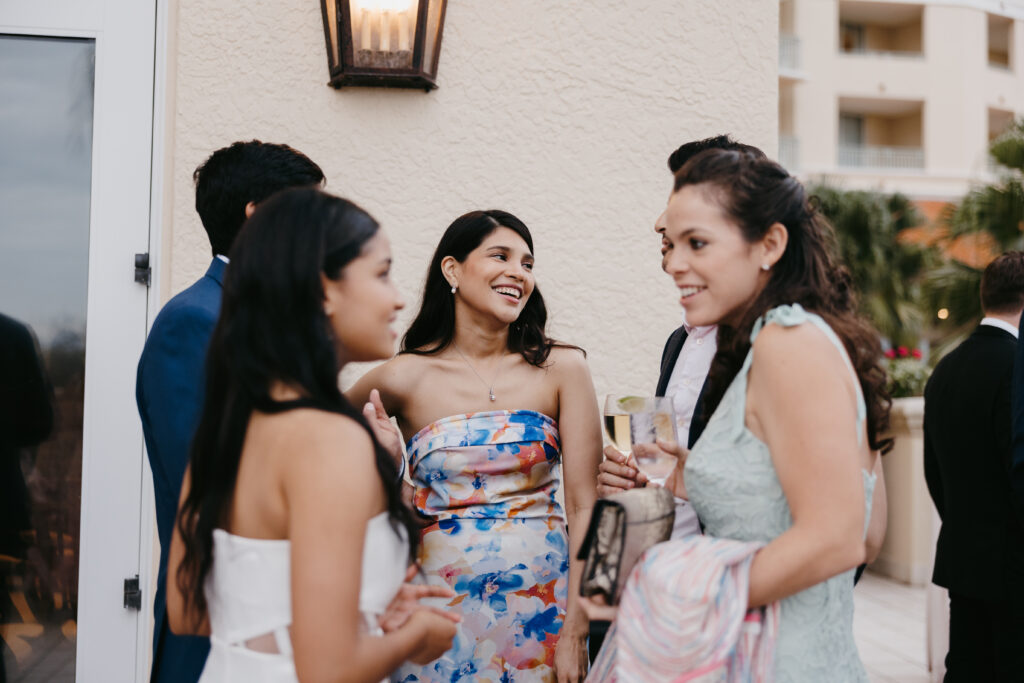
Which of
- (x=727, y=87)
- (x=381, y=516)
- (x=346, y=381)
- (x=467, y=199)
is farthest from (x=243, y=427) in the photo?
(x=727, y=87)

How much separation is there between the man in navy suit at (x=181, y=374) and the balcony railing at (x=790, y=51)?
28298mm

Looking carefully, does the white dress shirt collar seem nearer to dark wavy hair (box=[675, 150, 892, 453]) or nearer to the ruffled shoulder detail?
dark wavy hair (box=[675, 150, 892, 453])

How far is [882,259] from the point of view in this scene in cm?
1867

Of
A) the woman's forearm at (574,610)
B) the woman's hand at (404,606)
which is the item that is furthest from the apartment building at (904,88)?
the woman's hand at (404,606)

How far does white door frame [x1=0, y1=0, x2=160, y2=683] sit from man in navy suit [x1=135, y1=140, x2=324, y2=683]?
1.26m

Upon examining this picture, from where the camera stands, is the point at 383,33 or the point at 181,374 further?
the point at 383,33

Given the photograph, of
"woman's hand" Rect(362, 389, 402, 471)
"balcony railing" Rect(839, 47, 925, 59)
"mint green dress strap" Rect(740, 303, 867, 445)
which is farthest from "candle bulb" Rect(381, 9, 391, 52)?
"balcony railing" Rect(839, 47, 925, 59)

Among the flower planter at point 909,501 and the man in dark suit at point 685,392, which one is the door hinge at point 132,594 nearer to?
the man in dark suit at point 685,392

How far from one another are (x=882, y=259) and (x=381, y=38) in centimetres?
1735

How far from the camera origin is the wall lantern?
3373 millimetres

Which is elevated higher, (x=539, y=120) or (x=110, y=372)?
(x=539, y=120)

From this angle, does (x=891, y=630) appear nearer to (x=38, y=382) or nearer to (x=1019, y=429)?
(x=1019, y=429)

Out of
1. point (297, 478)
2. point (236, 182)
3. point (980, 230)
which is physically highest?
point (980, 230)

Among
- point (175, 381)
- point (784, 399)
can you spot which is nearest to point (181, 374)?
point (175, 381)
